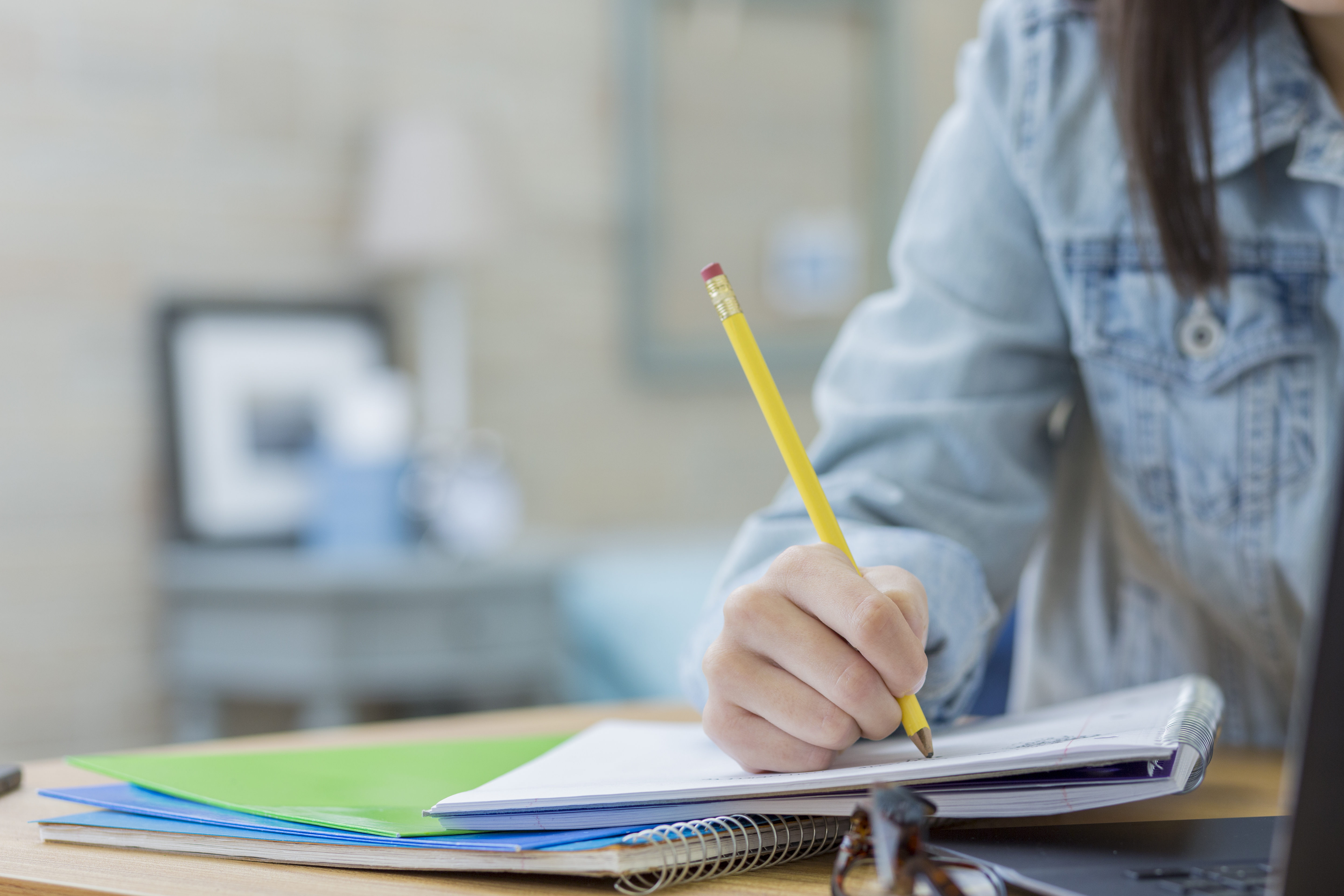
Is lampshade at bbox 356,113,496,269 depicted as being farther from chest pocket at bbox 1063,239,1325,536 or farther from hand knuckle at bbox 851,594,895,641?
hand knuckle at bbox 851,594,895,641

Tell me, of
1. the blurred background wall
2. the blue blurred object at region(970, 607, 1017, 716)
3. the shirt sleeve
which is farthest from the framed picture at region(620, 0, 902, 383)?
the shirt sleeve

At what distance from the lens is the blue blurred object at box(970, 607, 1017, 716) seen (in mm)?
937

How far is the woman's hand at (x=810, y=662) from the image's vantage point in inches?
Answer: 16.5

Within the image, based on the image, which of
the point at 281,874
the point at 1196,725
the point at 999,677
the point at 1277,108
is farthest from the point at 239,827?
the point at 999,677

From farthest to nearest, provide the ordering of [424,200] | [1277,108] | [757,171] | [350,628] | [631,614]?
1. [757,171]
2. [424,200]
3. [350,628]
4. [631,614]
5. [1277,108]

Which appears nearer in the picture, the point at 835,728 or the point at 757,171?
the point at 835,728

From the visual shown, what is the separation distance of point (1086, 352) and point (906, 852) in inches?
16.3

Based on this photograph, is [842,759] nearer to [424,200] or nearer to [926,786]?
[926,786]

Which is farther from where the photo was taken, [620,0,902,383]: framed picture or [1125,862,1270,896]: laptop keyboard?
[620,0,902,383]: framed picture

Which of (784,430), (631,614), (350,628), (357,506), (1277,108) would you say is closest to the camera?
(784,430)

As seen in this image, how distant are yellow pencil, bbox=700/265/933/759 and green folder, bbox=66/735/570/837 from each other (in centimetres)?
17

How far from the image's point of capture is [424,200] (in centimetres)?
211

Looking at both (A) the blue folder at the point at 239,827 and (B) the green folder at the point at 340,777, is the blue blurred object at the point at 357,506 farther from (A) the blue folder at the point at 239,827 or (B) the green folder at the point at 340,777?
(A) the blue folder at the point at 239,827

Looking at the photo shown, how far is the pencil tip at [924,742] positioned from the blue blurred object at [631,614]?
902 millimetres
